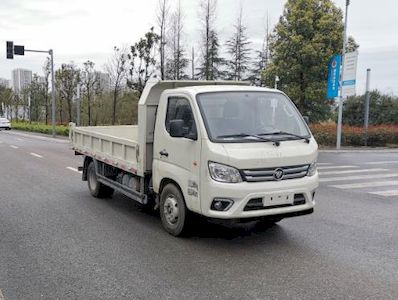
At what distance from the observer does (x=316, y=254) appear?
560cm

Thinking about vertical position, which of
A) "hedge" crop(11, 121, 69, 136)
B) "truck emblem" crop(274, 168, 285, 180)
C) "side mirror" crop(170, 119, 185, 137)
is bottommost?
"hedge" crop(11, 121, 69, 136)

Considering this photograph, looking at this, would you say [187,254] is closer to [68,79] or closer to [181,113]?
[181,113]

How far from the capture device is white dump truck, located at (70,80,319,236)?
17.8 feet

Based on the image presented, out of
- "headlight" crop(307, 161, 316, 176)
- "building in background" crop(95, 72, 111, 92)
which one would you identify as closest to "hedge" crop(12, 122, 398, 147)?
"headlight" crop(307, 161, 316, 176)

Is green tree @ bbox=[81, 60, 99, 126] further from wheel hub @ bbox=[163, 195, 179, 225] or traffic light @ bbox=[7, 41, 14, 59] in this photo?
wheel hub @ bbox=[163, 195, 179, 225]

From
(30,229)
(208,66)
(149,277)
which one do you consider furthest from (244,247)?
(208,66)

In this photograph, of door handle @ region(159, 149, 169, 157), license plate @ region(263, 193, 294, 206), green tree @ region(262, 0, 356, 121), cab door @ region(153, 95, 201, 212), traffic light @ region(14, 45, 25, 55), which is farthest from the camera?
traffic light @ region(14, 45, 25, 55)

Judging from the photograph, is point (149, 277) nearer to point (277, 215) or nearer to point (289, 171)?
point (277, 215)

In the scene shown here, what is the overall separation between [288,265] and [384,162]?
44.5ft

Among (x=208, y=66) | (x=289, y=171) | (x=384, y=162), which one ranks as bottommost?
(x=384, y=162)

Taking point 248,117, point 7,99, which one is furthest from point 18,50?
point 7,99

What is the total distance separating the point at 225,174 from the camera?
5.41 meters

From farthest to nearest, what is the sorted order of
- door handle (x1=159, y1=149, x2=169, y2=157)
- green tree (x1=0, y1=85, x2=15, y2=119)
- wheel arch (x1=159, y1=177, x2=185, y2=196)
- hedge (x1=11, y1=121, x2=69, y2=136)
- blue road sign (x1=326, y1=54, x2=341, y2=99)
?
green tree (x1=0, y1=85, x2=15, y2=119), hedge (x1=11, y1=121, x2=69, y2=136), blue road sign (x1=326, y1=54, x2=341, y2=99), door handle (x1=159, y1=149, x2=169, y2=157), wheel arch (x1=159, y1=177, x2=185, y2=196)

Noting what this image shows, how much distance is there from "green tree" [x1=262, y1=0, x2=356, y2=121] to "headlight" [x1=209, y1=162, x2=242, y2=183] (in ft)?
75.9
